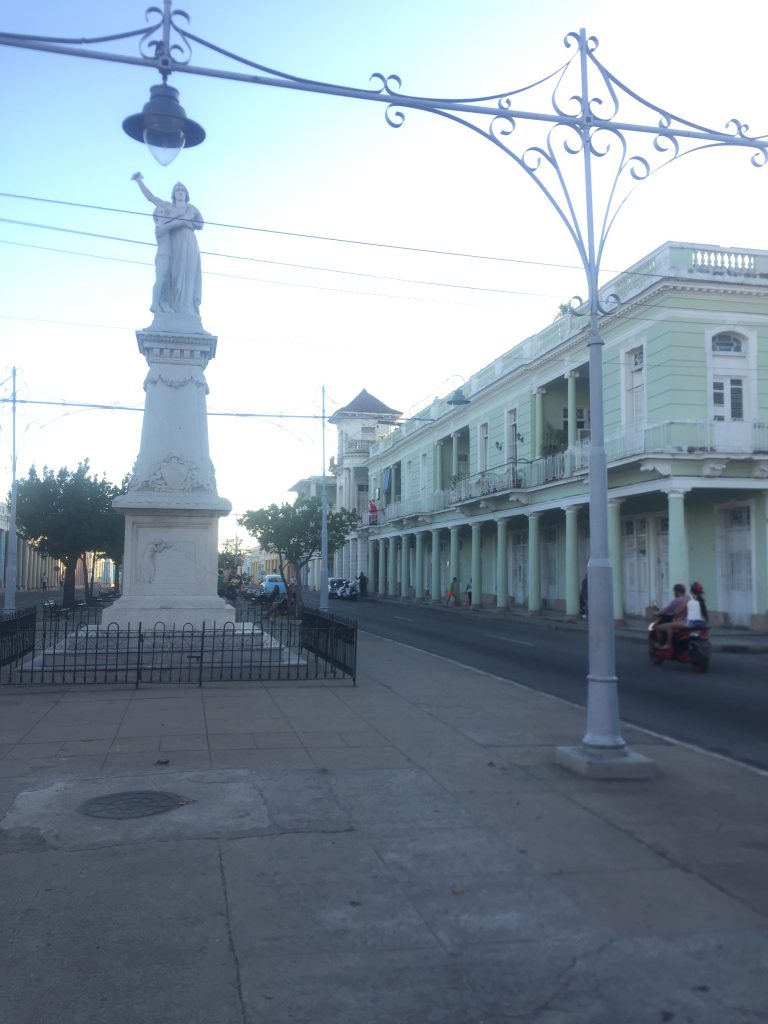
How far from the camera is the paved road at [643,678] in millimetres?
11609

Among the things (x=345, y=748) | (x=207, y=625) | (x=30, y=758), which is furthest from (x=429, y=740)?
(x=207, y=625)

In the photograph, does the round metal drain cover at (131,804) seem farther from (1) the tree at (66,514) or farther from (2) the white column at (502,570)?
(1) the tree at (66,514)

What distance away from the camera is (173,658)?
53.8 ft

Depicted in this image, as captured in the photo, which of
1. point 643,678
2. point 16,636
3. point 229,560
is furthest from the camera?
point 229,560

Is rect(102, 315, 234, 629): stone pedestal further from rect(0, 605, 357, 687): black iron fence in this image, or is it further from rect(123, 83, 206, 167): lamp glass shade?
rect(123, 83, 206, 167): lamp glass shade

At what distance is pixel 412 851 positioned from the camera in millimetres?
6199

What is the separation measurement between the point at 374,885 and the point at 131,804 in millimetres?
2582

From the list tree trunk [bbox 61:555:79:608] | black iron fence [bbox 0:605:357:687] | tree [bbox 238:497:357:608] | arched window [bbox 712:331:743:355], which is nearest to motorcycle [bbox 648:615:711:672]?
black iron fence [bbox 0:605:357:687]

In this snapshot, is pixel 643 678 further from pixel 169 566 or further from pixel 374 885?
pixel 374 885

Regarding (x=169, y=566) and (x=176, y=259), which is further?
(x=176, y=259)

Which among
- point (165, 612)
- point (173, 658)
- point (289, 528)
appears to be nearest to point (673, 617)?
point (173, 658)

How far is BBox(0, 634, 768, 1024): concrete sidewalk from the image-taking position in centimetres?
415

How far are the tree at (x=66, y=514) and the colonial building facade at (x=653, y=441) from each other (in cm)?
1767

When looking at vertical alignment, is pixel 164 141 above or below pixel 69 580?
above
